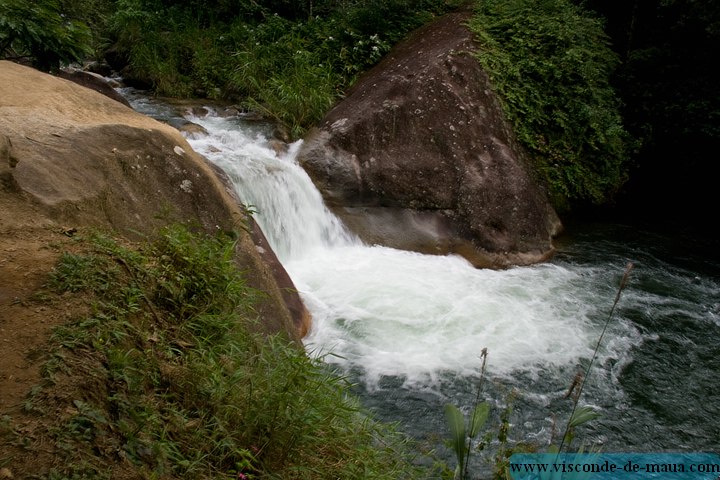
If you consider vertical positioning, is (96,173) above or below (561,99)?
below

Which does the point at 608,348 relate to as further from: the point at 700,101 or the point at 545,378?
the point at 700,101

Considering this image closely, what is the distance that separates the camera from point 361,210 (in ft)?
25.3

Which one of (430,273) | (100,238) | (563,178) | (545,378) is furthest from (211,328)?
(563,178)

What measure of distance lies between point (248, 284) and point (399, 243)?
3874 mm

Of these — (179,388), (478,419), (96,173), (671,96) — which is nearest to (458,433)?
(478,419)

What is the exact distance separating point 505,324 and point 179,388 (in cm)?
417

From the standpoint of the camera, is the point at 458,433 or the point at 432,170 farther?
the point at 432,170

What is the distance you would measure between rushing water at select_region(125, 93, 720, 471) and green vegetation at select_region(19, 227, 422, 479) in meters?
0.53

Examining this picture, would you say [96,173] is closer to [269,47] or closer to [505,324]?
[505,324]

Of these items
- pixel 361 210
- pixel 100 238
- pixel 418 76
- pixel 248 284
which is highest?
pixel 418 76

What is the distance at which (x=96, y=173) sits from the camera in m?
3.45

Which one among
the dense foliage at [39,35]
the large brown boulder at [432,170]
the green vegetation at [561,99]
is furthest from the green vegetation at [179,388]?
the green vegetation at [561,99]

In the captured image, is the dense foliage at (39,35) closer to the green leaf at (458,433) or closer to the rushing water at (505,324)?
the rushing water at (505,324)

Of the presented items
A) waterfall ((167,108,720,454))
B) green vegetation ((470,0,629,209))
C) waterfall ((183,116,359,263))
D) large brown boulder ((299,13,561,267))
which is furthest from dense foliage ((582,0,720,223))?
waterfall ((183,116,359,263))
